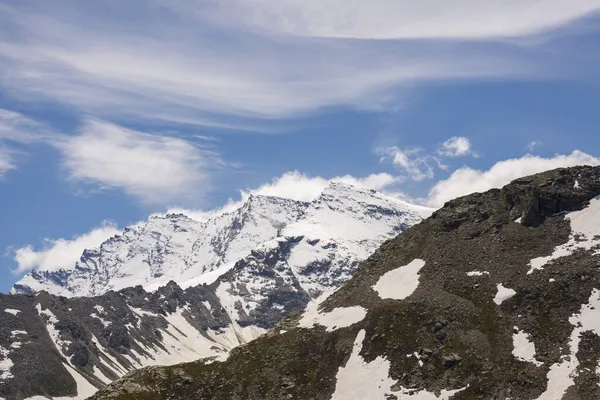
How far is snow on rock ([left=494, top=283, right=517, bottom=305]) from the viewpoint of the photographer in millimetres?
118312

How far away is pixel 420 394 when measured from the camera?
104m

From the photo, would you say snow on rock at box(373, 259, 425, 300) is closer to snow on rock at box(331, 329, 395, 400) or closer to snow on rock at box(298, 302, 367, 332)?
snow on rock at box(298, 302, 367, 332)

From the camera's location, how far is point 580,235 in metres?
127

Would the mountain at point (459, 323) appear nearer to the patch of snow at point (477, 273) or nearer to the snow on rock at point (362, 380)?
the snow on rock at point (362, 380)

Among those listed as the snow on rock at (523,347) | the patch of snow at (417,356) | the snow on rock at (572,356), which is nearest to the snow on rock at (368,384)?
the patch of snow at (417,356)

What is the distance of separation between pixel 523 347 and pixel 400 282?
111 ft

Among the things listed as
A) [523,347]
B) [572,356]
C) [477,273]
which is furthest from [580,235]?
[572,356]

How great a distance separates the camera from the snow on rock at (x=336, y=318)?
130m

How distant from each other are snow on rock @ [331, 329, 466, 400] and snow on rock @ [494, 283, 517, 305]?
22116mm

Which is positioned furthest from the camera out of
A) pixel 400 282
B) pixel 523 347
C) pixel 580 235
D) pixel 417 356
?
pixel 400 282

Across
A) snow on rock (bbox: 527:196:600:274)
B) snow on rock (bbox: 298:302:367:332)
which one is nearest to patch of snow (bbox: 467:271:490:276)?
snow on rock (bbox: 527:196:600:274)

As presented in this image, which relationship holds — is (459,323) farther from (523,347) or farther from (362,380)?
(362,380)

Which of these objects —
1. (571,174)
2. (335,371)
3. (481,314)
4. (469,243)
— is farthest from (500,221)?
(335,371)

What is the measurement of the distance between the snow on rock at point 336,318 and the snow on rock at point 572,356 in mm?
38798
